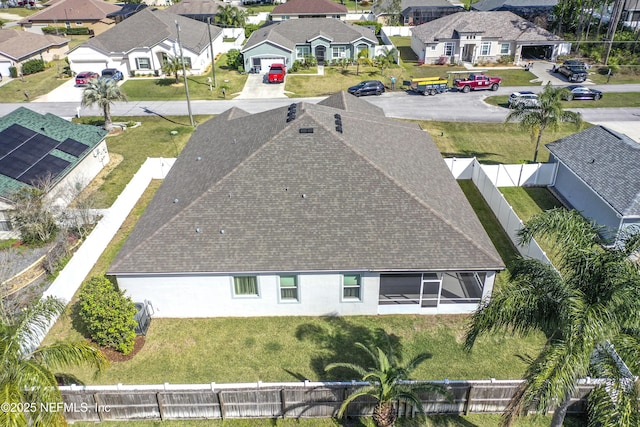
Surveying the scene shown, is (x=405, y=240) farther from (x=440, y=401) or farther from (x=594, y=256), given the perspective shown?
(x=594, y=256)

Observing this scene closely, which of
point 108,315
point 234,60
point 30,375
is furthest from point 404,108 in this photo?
point 30,375

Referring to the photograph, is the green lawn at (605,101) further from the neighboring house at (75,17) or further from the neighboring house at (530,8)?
the neighboring house at (75,17)

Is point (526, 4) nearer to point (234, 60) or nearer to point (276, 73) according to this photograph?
point (276, 73)

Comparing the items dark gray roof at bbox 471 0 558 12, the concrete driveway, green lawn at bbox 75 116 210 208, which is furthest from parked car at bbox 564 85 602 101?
green lawn at bbox 75 116 210 208

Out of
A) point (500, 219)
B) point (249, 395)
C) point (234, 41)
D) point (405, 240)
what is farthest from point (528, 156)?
point (234, 41)

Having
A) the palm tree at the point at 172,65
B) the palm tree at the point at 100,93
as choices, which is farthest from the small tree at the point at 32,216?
the palm tree at the point at 172,65
